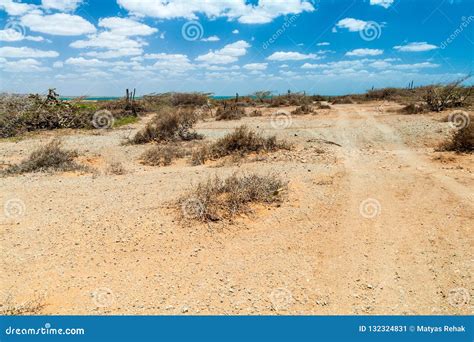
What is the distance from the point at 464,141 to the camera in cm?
963

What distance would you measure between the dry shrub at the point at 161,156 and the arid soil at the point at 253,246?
164 centimetres

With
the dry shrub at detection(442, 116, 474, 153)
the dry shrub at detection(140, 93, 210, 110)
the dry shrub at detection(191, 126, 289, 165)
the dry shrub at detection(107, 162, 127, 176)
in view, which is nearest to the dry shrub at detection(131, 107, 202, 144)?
the dry shrub at detection(191, 126, 289, 165)

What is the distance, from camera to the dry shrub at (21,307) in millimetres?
3686

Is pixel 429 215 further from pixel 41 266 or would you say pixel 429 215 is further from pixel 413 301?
pixel 41 266

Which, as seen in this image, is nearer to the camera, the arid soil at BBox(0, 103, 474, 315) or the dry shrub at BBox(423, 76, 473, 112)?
the arid soil at BBox(0, 103, 474, 315)

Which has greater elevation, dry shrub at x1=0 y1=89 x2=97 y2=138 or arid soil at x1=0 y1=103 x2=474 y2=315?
dry shrub at x1=0 y1=89 x2=97 y2=138

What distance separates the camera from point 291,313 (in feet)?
12.1

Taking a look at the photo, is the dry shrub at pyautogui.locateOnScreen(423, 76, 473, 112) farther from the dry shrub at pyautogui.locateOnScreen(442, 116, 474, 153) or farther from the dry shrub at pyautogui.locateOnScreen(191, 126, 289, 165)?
the dry shrub at pyautogui.locateOnScreen(191, 126, 289, 165)

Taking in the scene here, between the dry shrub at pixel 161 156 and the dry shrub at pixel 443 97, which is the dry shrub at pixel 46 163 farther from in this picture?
the dry shrub at pixel 443 97

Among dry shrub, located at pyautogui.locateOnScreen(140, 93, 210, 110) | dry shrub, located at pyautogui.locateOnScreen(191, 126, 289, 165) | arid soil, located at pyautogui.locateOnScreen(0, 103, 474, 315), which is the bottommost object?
arid soil, located at pyautogui.locateOnScreen(0, 103, 474, 315)

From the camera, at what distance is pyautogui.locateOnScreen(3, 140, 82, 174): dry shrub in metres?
9.03

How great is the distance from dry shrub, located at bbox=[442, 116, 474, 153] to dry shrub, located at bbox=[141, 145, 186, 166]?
282 inches

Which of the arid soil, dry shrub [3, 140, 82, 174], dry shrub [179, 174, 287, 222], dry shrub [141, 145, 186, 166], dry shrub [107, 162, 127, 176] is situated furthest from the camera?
dry shrub [141, 145, 186, 166]

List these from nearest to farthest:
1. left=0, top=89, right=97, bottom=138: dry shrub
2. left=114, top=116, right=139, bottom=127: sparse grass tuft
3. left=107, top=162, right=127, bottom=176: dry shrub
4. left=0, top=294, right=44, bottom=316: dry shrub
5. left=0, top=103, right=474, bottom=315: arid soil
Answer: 1. left=0, top=294, right=44, bottom=316: dry shrub
2. left=0, top=103, right=474, bottom=315: arid soil
3. left=107, top=162, right=127, bottom=176: dry shrub
4. left=0, top=89, right=97, bottom=138: dry shrub
5. left=114, top=116, right=139, bottom=127: sparse grass tuft
